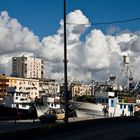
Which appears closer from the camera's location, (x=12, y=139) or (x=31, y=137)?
(x=12, y=139)

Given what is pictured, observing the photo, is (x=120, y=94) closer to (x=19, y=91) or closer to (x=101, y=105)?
(x=101, y=105)

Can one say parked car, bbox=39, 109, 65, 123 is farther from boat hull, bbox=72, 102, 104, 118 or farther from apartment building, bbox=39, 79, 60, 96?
apartment building, bbox=39, 79, 60, 96

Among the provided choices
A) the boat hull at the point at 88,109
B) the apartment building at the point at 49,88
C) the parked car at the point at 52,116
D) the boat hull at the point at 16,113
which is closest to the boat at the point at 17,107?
the boat hull at the point at 16,113

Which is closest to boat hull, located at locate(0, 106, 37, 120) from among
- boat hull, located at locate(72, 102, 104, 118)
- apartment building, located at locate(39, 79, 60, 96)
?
boat hull, located at locate(72, 102, 104, 118)

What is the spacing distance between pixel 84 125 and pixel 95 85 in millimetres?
48981

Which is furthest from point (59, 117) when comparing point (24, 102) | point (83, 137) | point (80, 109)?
point (83, 137)

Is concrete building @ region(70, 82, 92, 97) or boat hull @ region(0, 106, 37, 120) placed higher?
concrete building @ region(70, 82, 92, 97)

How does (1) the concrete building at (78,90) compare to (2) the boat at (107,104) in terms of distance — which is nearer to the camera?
(2) the boat at (107,104)

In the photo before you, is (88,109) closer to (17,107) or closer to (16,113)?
(17,107)

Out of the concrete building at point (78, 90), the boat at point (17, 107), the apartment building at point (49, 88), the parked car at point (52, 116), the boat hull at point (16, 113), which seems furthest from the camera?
the apartment building at point (49, 88)

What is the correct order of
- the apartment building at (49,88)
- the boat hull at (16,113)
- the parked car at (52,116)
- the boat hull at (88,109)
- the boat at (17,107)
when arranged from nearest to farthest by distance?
1. the parked car at (52,116)
2. the boat hull at (16,113)
3. the boat at (17,107)
4. the boat hull at (88,109)
5. the apartment building at (49,88)

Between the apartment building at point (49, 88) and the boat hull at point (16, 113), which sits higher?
the apartment building at point (49, 88)

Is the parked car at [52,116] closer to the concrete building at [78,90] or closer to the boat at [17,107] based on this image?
the concrete building at [78,90]

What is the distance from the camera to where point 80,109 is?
66938 mm
